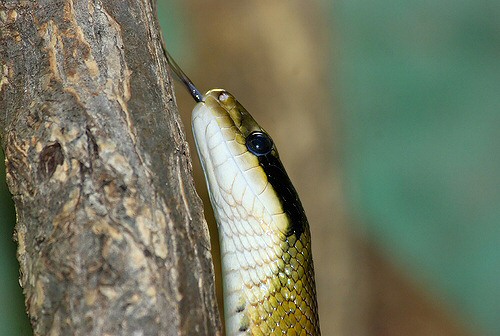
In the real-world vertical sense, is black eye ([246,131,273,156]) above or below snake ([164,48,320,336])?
above

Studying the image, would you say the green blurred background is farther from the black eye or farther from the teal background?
the black eye

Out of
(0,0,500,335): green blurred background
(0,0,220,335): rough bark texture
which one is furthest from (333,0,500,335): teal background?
(0,0,220,335): rough bark texture

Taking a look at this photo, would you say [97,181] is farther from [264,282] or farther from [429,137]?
[429,137]

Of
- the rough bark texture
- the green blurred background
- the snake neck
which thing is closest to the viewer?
the rough bark texture

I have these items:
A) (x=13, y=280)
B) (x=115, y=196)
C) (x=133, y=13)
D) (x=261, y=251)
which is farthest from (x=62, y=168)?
(x=13, y=280)

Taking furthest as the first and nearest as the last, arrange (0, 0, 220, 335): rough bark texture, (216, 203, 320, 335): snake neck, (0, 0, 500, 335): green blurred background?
(0, 0, 500, 335): green blurred background
(216, 203, 320, 335): snake neck
(0, 0, 220, 335): rough bark texture

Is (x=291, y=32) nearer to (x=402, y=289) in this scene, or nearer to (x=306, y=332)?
(x=402, y=289)

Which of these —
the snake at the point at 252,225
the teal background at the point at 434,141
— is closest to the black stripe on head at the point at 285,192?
the snake at the point at 252,225

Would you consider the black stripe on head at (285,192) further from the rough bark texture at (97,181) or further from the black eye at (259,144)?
the rough bark texture at (97,181)
